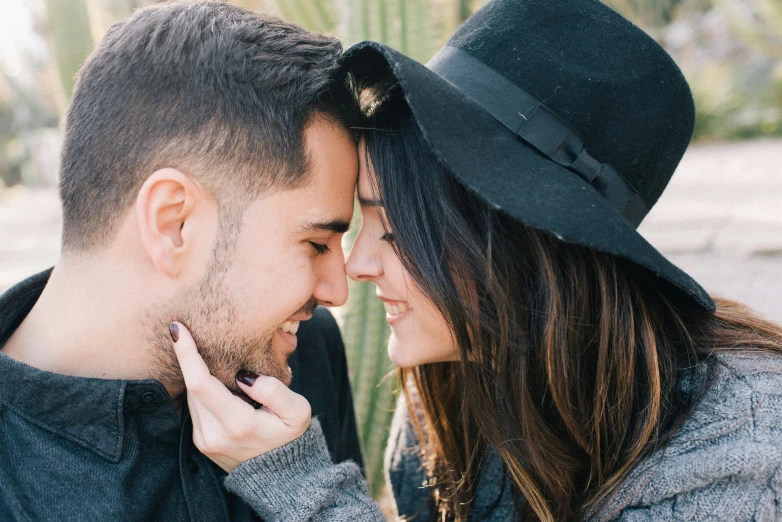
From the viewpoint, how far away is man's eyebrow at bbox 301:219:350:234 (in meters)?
1.98

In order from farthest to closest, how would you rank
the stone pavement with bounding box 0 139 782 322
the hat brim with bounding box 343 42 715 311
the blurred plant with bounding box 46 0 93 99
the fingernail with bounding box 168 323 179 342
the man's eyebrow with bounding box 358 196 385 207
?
1. the stone pavement with bounding box 0 139 782 322
2. the blurred plant with bounding box 46 0 93 99
3. the man's eyebrow with bounding box 358 196 385 207
4. the fingernail with bounding box 168 323 179 342
5. the hat brim with bounding box 343 42 715 311

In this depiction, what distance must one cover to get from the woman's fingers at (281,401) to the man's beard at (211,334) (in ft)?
0.29

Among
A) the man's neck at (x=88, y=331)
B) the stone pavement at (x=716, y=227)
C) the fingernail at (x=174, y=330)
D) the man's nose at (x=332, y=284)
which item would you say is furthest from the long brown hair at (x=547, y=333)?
the stone pavement at (x=716, y=227)

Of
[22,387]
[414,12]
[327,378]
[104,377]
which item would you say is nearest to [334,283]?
[327,378]

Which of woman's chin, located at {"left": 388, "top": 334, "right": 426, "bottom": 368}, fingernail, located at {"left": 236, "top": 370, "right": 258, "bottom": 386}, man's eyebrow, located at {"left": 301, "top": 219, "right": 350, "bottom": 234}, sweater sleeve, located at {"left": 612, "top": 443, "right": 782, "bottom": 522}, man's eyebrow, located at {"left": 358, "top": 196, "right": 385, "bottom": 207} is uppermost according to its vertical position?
man's eyebrow, located at {"left": 358, "top": 196, "right": 385, "bottom": 207}

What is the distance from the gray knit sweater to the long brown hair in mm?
54

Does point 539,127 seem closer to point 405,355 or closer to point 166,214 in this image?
point 405,355

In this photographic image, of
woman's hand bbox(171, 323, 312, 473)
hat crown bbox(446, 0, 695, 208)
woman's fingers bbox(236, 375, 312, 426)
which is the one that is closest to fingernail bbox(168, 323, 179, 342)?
woman's hand bbox(171, 323, 312, 473)

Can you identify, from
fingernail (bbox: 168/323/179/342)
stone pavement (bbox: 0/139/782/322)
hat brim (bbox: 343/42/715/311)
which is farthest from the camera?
stone pavement (bbox: 0/139/782/322)

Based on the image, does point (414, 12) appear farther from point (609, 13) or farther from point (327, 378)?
point (327, 378)

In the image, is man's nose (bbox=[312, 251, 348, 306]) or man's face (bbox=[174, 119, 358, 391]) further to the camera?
man's nose (bbox=[312, 251, 348, 306])

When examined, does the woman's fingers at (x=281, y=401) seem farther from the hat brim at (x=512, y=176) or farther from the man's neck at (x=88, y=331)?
Result: the hat brim at (x=512, y=176)

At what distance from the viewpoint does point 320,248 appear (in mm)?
2102

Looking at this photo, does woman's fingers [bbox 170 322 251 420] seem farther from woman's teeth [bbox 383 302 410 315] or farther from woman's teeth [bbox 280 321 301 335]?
woman's teeth [bbox 383 302 410 315]
